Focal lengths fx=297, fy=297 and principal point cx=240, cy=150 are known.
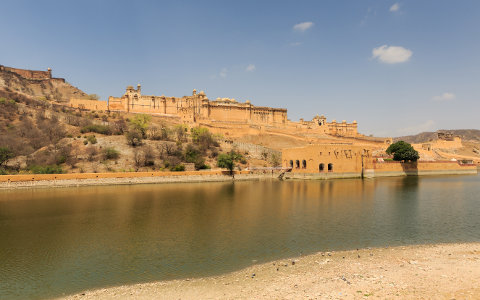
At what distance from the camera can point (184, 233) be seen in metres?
13.1

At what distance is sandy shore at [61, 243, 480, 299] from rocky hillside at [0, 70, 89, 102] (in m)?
67.4

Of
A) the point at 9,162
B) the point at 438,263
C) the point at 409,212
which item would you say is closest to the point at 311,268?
the point at 438,263

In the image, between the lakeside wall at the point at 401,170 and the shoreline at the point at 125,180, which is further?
the lakeside wall at the point at 401,170

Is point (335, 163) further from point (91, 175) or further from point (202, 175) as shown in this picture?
point (91, 175)

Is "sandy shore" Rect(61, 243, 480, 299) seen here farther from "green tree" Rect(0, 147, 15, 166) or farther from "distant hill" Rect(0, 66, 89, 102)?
"distant hill" Rect(0, 66, 89, 102)

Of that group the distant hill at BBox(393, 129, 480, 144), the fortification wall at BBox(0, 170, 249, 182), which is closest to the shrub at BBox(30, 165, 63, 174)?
the fortification wall at BBox(0, 170, 249, 182)

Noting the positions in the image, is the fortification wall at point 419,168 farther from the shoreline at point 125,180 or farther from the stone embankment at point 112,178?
the stone embankment at point 112,178

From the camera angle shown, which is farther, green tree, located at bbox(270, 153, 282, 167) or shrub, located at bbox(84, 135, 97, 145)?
green tree, located at bbox(270, 153, 282, 167)

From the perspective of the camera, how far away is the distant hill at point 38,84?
65688 millimetres

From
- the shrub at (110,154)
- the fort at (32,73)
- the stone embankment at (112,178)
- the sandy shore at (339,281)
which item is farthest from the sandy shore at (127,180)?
the fort at (32,73)

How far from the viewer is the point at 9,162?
3341 centimetres

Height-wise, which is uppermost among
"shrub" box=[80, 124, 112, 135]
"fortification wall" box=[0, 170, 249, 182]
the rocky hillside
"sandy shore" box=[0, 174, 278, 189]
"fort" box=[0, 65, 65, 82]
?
"fort" box=[0, 65, 65, 82]

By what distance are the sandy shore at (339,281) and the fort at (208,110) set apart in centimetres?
4959

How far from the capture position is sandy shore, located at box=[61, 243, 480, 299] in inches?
290
